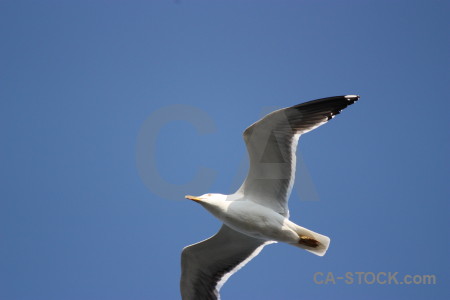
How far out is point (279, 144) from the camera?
23.3 ft

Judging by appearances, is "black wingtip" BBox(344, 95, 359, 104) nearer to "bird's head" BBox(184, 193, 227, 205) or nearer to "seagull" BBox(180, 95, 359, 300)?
"seagull" BBox(180, 95, 359, 300)

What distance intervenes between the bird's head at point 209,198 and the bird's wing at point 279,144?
0.47 meters

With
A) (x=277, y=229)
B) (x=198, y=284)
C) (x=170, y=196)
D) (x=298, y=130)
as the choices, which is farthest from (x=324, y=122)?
(x=198, y=284)

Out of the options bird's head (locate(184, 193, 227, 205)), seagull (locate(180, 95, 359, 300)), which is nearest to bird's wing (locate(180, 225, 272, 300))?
seagull (locate(180, 95, 359, 300))

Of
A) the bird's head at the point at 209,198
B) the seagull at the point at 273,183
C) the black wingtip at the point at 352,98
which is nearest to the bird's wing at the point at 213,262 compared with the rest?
the seagull at the point at 273,183

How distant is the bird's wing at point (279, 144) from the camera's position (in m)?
7.00

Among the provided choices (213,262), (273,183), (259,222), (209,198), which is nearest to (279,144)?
(273,183)

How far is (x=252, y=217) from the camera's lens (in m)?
7.05

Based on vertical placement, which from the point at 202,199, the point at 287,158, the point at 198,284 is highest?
the point at 287,158

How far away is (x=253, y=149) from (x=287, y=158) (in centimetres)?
46

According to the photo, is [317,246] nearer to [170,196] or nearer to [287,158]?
[287,158]

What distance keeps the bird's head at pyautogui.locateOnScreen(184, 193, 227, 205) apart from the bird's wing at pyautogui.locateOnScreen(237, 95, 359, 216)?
466 mm

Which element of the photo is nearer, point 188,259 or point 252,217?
point 252,217

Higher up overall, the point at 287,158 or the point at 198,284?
the point at 287,158
